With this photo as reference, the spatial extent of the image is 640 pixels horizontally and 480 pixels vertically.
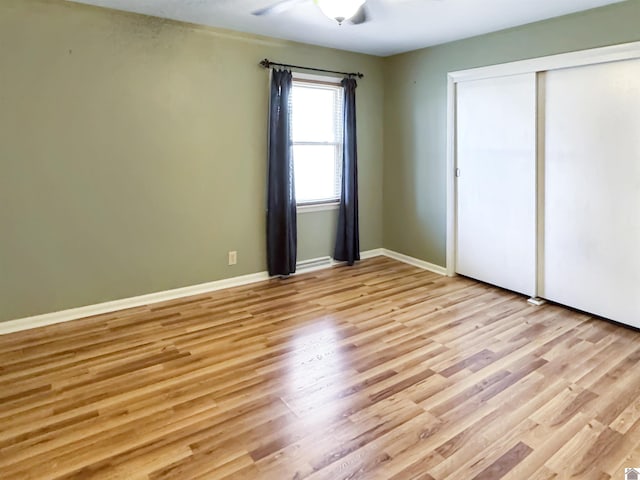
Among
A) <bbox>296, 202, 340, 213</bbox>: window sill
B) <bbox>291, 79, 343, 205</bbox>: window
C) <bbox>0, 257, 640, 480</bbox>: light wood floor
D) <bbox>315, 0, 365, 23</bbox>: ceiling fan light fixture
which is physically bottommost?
<bbox>0, 257, 640, 480</bbox>: light wood floor

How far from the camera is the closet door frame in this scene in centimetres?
310

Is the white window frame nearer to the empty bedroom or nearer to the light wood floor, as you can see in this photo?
the empty bedroom

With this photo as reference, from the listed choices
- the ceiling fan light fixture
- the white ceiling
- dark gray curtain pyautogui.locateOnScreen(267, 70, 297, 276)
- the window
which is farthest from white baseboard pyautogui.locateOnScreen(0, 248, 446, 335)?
the ceiling fan light fixture

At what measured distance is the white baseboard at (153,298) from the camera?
3.29 meters

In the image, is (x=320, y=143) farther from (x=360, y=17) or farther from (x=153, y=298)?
(x=153, y=298)

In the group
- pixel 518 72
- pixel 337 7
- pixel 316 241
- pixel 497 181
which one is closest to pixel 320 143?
pixel 316 241

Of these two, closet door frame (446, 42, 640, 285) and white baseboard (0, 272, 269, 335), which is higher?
closet door frame (446, 42, 640, 285)

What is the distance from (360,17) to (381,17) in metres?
0.20

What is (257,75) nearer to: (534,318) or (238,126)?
(238,126)

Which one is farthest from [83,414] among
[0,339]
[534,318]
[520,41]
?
[520,41]

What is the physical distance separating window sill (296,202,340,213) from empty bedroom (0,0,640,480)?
0.03 m

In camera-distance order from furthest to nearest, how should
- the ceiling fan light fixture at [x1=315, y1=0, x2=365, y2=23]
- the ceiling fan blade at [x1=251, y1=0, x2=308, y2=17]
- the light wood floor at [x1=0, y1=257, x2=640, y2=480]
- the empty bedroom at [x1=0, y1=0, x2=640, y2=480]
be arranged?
1. the ceiling fan blade at [x1=251, y1=0, x2=308, y2=17]
2. the ceiling fan light fixture at [x1=315, y1=0, x2=365, y2=23]
3. the empty bedroom at [x1=0, y1=0, x2=640, y2=480]
4. the light wood floor at [x1=0, y1=257, x2=640, y2=480]

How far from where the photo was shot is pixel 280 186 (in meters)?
4.31

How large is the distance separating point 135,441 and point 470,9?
3502 mm
